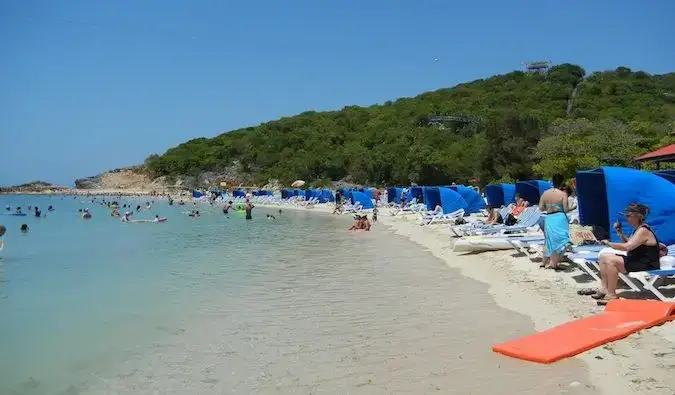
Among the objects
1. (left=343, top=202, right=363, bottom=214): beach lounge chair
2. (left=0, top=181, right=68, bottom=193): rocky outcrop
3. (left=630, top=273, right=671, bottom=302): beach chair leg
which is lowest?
(left=343, top=202, right=363, bottom=214): beach lounge chair

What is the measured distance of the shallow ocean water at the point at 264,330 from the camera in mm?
4462

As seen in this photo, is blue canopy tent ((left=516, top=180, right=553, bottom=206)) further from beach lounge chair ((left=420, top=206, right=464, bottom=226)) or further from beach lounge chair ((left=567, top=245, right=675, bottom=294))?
beach lounge chair ((left=567, top=245, right=675, bottom=294))

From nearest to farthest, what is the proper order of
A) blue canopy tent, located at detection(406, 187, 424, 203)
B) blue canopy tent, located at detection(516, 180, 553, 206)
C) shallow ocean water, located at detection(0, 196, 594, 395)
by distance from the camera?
shallow ocean water, located at detection(0, 196, 594, 395) → blue canopy tent, located at detection(516, 180, 553, 206) → blue canopy tent, located at detection(406, 187, 424, 203)

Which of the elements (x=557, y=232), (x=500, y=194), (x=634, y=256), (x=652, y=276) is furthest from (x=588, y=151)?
(x=652, y=276)

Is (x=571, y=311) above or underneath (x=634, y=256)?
underneath

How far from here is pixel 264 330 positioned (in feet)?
20.3

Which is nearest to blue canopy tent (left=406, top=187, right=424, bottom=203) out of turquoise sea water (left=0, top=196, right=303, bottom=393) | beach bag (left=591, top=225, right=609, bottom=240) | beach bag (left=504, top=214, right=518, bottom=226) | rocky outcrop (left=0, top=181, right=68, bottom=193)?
turquoise sea water (left=0, top=196, right=303, bottom=393)

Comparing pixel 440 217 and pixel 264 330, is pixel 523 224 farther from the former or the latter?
pixel 440 217

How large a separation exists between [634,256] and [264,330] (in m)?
4.01

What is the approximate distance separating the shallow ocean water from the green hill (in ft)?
63.8

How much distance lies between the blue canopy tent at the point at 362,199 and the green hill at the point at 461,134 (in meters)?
9.76

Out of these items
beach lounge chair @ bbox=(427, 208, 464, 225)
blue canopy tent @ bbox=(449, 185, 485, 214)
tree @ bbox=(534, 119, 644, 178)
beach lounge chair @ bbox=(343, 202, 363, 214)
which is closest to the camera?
beach lounge chair @ bbox=(427, 208, 464, 225)

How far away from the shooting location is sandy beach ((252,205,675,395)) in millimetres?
3861

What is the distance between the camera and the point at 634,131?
33.2m
